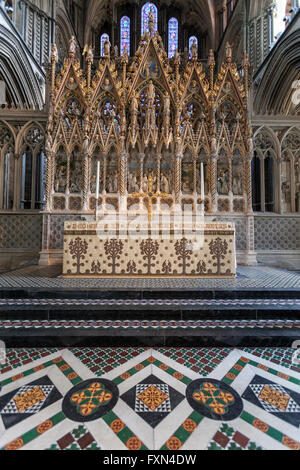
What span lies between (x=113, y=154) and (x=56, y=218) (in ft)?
8.04

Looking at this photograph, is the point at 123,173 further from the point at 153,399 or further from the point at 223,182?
the point at 153,399

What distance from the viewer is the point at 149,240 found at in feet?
14.2

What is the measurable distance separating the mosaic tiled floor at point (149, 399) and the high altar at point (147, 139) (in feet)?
13.1

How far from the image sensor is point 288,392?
1.94 meters

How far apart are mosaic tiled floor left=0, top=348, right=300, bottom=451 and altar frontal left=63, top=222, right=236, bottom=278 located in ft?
6.13

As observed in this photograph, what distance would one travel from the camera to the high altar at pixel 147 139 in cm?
620

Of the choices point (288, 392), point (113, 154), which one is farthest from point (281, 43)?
point (288, 392)

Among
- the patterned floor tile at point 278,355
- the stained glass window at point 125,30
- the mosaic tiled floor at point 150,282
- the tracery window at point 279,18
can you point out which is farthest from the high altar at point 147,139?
the stained glass window at point 125,30

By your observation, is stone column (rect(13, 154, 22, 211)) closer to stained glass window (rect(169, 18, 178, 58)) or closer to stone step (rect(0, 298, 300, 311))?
stone step (rect(0, 298, 300, 311))

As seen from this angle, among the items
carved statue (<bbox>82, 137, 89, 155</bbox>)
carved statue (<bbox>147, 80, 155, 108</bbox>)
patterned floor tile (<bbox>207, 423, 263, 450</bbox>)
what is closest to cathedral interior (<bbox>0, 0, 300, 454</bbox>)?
patterned floor tile (<bbox>207, 423, 263, 450</bbox>)

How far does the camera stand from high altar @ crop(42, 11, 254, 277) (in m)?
6.20

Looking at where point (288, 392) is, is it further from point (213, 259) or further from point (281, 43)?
point (281, 43)

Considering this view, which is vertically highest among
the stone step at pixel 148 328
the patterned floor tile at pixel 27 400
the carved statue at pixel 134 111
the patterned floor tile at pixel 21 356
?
the carved statue at pixel 134 111

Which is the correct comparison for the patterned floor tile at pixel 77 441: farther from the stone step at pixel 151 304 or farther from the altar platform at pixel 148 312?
the stone step at pixel 151 304
